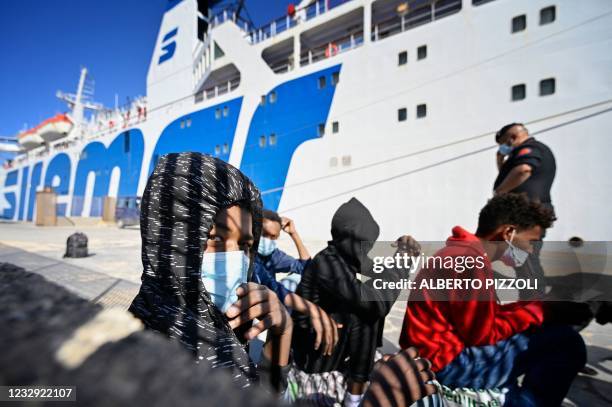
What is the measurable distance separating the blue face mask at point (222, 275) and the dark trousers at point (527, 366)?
32.7 inches

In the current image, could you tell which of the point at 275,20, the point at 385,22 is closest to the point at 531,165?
the point at 385,22

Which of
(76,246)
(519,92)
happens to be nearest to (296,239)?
(76,246)

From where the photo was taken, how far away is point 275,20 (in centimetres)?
953

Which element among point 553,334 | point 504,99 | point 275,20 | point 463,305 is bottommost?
point 553,334

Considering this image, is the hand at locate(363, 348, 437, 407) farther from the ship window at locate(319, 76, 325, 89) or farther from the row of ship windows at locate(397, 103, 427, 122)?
the ship window at locate(319, 76, 325, 89)

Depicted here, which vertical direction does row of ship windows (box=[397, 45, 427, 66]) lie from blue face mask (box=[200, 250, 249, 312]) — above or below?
above

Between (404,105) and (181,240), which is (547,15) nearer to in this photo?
(404,105)

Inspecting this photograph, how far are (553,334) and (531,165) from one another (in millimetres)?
1380

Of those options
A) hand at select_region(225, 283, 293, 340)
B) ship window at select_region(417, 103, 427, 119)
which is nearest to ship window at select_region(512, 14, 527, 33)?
ship window at select_region(417, 103, 427, 119)

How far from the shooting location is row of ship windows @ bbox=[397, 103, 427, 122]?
22.5 ft

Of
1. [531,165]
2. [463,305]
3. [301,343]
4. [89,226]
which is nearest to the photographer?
[463,305]

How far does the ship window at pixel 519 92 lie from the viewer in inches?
229

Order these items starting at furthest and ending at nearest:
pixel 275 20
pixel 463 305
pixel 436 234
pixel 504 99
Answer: pixel 275 20 → pixel 436 234 → pixel 504 99 → pixel 463 305

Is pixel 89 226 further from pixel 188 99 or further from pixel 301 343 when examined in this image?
pixel 301 343
